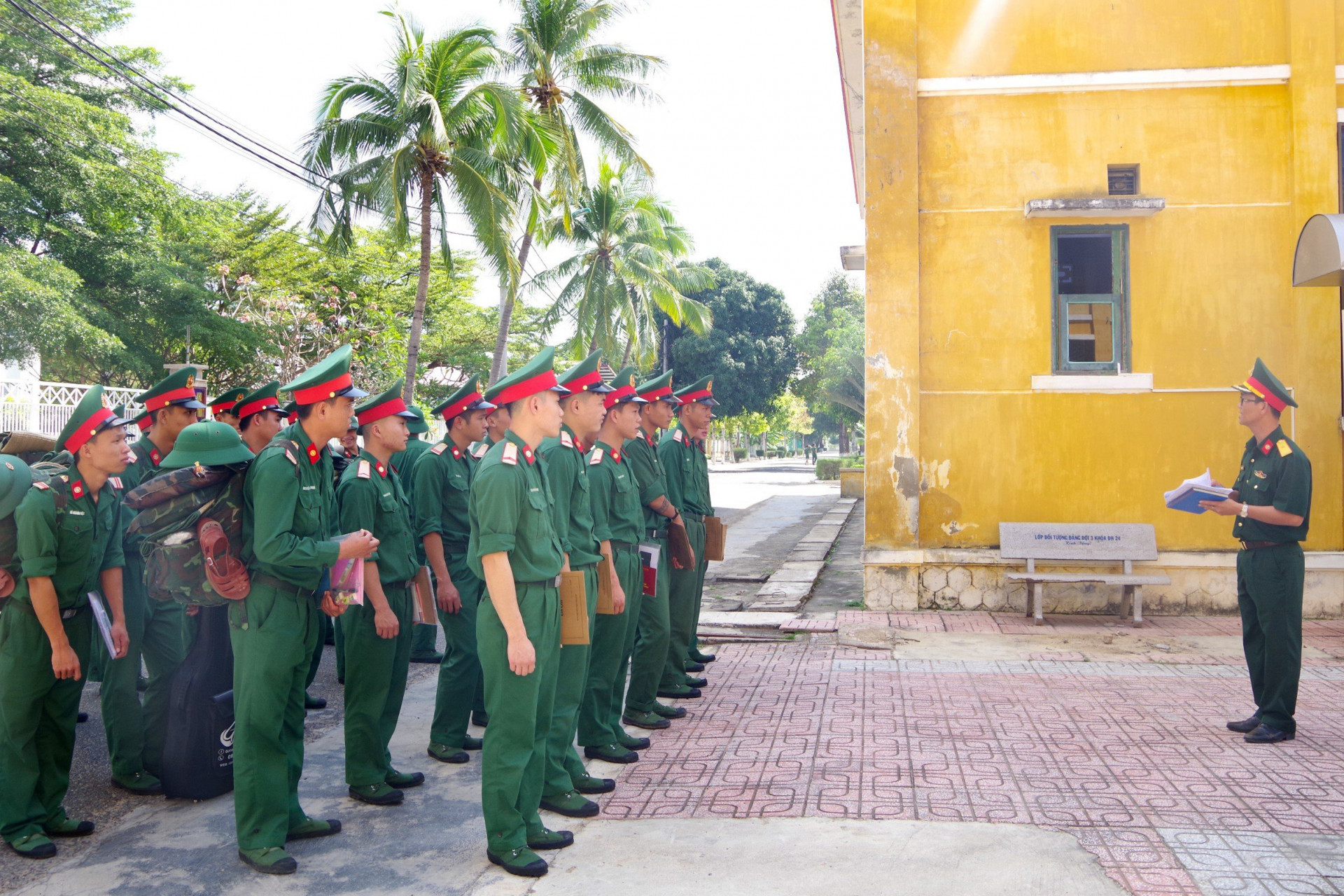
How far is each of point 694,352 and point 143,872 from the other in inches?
1597

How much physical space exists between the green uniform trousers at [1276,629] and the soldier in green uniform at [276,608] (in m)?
4.93

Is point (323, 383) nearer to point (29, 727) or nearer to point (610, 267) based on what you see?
point (29, 727)

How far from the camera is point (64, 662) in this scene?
13.9 feet

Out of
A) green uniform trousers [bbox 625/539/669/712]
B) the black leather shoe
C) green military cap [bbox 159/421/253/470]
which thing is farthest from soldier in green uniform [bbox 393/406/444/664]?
the black leather shoe

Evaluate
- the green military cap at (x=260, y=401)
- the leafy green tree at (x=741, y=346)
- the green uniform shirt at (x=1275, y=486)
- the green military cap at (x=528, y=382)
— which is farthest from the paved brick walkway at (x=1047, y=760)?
the leafy green tree at (x=741, y=346)

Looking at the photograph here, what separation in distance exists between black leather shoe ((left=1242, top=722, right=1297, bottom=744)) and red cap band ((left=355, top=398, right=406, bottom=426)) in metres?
5.00

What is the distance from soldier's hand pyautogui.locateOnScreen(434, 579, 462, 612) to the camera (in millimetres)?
5555

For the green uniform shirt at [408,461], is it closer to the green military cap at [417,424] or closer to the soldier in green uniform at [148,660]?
the green military cap at [417,424]

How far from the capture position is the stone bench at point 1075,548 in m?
9.80

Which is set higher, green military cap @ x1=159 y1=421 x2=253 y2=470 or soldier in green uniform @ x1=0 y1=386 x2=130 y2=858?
green military cap @ x1=159 y1=421 x2=253 y2=470

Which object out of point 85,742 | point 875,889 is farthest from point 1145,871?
point 85,742

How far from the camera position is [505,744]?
3.97 meters

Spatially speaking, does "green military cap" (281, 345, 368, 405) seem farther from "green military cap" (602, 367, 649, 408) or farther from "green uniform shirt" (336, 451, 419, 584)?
"green military cap" (602, 367, 649, 408)

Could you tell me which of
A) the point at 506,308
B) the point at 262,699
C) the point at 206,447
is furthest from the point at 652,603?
the point at 506,308
